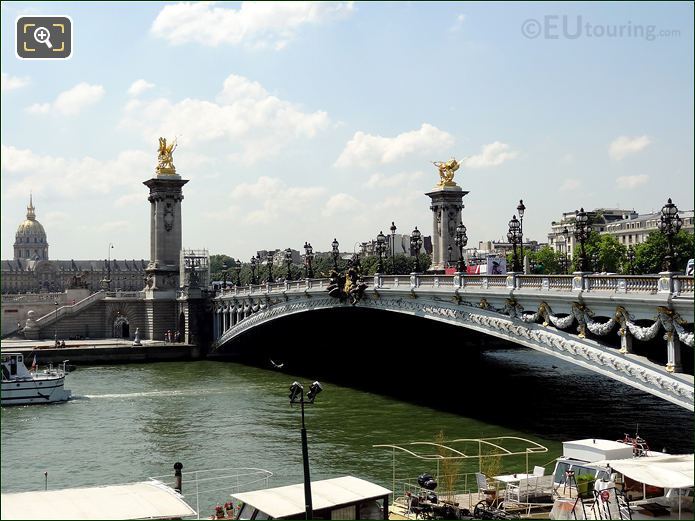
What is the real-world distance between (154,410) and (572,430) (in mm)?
20436

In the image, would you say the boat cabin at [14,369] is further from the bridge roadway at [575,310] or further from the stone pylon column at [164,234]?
the stone pylon column at [164,234]

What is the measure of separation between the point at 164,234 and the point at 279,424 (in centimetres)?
4799

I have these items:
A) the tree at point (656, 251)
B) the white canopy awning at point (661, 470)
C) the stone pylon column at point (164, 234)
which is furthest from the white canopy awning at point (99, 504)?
the tree at point (656, 251)

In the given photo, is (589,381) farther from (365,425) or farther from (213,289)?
(213,289)

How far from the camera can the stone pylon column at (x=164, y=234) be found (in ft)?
274

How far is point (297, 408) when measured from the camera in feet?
149

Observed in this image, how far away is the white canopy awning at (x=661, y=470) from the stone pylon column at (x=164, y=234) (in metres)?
64.7

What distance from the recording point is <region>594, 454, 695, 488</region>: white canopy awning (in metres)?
20.2

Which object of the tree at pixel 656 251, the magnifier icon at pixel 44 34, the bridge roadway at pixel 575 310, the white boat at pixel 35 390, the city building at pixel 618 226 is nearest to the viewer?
the magnifier icon at pixel 44 34

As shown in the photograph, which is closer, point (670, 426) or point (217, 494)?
point (217, 494)

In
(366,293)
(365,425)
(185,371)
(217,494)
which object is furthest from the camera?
(185,371)

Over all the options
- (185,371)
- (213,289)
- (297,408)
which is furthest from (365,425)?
(213,289)

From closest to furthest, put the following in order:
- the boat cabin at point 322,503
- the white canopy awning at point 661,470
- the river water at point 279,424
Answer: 1. the boat cabin at point 322,503
2. the white canopy awning at point 661,470
3. the river water at point 279,424

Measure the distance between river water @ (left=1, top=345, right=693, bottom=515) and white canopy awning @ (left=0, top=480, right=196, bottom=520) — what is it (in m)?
6.28
